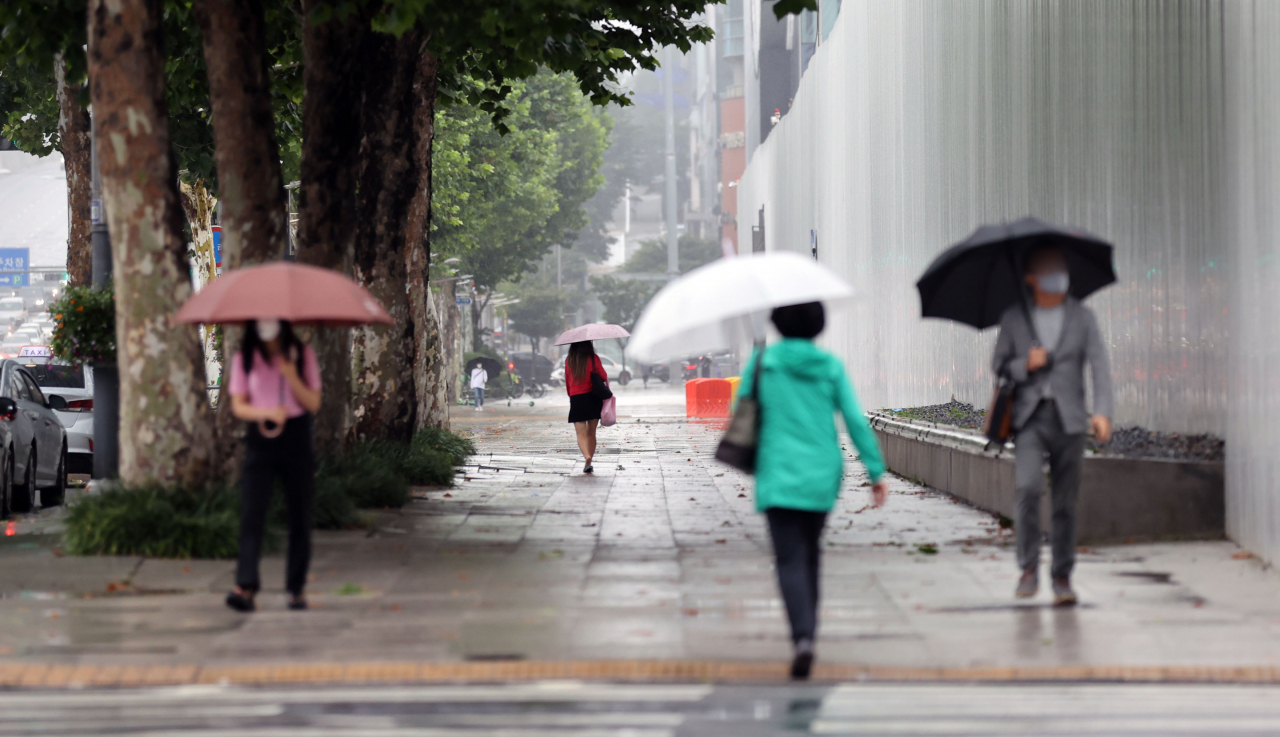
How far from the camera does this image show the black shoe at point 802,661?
6.71 m

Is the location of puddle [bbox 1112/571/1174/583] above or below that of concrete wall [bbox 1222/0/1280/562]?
below

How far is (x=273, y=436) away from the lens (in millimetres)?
8164

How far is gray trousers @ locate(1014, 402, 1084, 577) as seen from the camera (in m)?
8.36

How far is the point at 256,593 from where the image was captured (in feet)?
28.1

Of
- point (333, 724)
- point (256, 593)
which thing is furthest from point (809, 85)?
point (333, 724)

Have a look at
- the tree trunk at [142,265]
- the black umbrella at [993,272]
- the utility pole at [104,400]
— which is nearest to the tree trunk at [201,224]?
the utility pole at [104,400]

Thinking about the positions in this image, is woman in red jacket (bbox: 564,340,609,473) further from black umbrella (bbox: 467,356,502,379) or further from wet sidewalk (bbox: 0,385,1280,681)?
black umbrella (bbox: 467,356,502,379)

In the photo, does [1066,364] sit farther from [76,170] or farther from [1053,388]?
[76,170]

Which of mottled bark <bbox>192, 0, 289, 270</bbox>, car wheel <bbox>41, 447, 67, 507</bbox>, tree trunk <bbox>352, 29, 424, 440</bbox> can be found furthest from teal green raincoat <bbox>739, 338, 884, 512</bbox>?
car wheel <bbox>41, 447, 67, 507</bbox>

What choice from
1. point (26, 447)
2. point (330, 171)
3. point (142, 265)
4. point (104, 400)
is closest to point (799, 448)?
point (142, 265)

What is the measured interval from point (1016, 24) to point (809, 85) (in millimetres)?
16905

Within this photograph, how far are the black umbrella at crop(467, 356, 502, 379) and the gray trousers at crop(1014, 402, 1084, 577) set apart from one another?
1629 inches

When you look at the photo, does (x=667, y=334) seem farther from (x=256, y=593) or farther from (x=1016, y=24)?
(x=1016, y=24)

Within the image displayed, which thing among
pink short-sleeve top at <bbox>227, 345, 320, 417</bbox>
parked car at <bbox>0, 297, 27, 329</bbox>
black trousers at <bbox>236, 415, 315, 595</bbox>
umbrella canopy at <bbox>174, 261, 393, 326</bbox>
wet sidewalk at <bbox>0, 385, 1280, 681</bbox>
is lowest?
wet sidewalk at <bbox>0, 385, 1280, 681</bbox>
